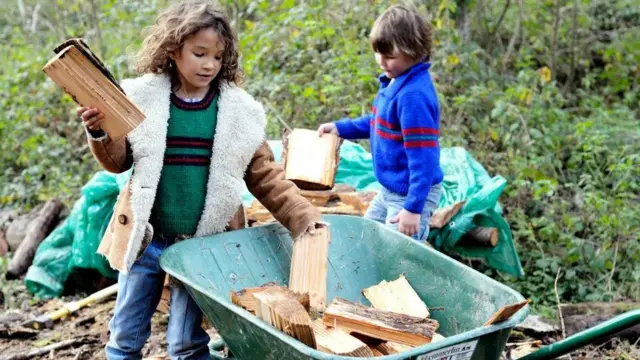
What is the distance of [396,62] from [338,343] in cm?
160

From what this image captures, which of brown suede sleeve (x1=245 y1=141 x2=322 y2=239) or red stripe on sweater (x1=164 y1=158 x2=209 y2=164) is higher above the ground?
red stripe on sweater (x1=164 y1=158 x2=209 y2=164)

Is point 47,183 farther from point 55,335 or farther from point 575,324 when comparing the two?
point 575,324

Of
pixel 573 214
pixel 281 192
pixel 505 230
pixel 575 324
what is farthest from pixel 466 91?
pixel 281 192

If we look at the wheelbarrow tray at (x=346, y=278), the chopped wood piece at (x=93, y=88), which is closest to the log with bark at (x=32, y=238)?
the wheelbarrow tray at (x=346, y=278)

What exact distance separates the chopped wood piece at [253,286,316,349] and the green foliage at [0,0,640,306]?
2.54 metres

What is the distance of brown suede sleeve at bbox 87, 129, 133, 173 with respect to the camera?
255cm

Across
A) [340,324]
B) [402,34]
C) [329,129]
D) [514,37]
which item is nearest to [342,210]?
[329,129]

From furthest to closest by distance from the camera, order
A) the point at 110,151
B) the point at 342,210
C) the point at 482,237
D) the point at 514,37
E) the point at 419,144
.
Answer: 1. the point at 514,37
2. the point at 482,237
3. the point at 342,210
4. the point at 419,144
5. the point at 110,151

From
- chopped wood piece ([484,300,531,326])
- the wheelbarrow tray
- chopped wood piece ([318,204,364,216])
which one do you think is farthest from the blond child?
chopped wood piece ([484,300,531,326])

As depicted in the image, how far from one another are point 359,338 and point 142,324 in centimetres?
90

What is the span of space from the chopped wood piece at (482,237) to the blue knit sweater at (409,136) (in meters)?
1.01

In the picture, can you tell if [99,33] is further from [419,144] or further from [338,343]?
[338,343]

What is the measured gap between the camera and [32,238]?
5.34 metres

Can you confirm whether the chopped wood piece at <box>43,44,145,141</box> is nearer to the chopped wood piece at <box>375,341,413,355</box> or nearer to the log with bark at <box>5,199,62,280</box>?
the chopped wood piece at <box>375,341,413,355</box>
